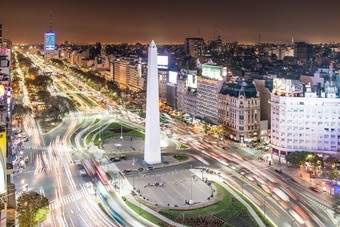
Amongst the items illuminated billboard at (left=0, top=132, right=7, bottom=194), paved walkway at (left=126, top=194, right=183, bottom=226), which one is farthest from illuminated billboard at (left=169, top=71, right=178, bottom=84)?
illuminated billboard at (left=0, top=132, right=7, bottom=194)

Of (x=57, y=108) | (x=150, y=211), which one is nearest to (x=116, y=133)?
Answer: (x=57, y=108)

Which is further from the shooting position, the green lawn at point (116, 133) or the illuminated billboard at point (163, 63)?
the illuminated billboard at point (163, 63)

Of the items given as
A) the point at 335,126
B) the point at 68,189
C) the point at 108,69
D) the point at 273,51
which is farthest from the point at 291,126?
the point at 273,51

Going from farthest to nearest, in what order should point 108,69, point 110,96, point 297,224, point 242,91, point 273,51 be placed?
point 273,51 < point 108,69 < point 110,96 < point 242,91 < point 297,224

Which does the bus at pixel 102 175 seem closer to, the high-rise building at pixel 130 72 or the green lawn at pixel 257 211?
the green lawn at pixel 257 211

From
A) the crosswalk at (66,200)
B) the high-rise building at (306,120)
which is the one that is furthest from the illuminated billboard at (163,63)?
the crosswalk at (66,200)

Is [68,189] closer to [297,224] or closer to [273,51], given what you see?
[297,224]

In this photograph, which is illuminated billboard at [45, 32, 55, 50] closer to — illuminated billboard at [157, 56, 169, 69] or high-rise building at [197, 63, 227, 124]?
illuminated billboard at [157, 56, 169, 69]
